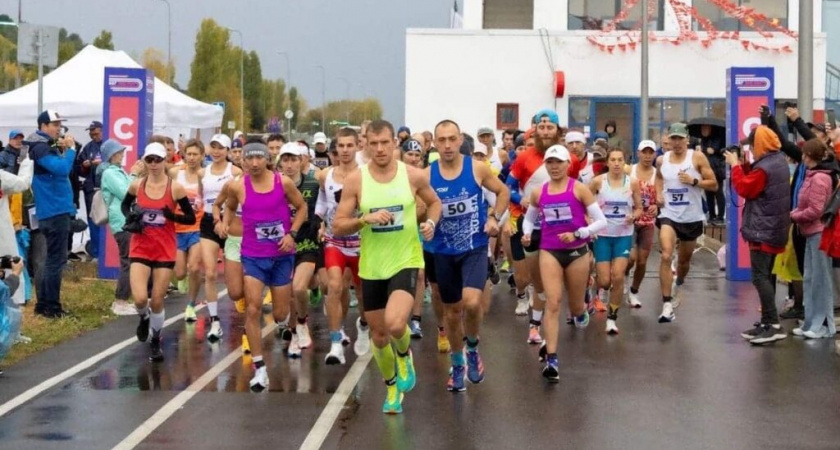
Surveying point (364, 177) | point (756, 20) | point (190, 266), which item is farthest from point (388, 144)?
point (756, 20)

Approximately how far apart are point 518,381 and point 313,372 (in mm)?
1733

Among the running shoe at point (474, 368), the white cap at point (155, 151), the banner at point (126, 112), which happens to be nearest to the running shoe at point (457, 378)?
the running shoe at point (474, 368)

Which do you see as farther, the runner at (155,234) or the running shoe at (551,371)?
the runner at (155,234)

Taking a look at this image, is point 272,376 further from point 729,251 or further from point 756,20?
point 756,20

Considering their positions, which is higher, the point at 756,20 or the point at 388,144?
the point at 756,20

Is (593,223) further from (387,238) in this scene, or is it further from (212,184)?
(212,184)

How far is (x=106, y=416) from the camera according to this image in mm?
9008

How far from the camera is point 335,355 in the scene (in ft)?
37.0

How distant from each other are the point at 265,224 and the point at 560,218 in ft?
8.15

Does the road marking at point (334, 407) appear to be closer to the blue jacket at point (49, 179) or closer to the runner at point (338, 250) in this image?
the runner at point (338, 250)

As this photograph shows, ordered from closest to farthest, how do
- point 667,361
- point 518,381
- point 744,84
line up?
point 518,381, point 667,361, point 744,84

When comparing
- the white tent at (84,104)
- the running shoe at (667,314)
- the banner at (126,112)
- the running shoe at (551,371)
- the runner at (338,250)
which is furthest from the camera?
the white tent at (84,104)

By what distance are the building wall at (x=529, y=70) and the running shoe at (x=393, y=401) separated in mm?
29112

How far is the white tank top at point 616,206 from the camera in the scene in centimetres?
1338
